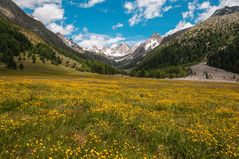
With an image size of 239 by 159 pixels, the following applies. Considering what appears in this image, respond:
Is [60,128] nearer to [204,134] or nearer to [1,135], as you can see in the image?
[1,135]

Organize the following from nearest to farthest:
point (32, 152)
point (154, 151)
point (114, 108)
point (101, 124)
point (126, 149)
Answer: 1. point (32, 152)
2. point (126, 149)
3. point (154, 151)
4. point (101, 124)
5. point (114, 108)

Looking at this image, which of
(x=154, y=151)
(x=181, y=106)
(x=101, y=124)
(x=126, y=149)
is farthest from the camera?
(x=181, y=106)

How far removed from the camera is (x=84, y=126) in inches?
468

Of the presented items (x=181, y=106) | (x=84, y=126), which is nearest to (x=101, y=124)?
(x=84, y=126)

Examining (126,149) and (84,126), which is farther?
(84,126)

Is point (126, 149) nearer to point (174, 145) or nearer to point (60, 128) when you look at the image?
point (174, 145)

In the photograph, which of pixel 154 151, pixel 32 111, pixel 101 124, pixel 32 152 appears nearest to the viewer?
pixel 32 152

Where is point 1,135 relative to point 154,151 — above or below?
above

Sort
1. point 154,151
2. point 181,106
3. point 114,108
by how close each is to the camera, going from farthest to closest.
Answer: point 181,106 < point 114,108 < point 154,151

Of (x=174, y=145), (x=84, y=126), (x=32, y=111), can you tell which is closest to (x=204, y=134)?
(x=174, y=145)

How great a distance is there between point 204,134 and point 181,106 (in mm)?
10464

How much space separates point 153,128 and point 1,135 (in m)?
6.64

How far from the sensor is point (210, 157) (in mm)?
8750

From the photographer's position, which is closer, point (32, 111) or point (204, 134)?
point (204, 134)
